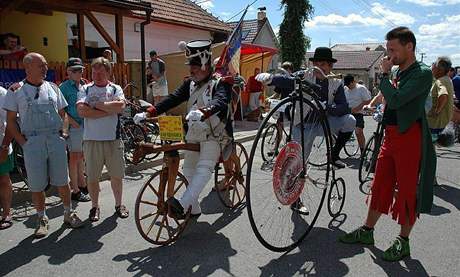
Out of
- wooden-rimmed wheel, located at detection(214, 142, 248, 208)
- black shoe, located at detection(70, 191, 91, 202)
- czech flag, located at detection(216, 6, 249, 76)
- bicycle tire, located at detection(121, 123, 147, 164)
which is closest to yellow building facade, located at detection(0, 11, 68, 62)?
bicycle tire, located at detection(121, 123, 147, 164)

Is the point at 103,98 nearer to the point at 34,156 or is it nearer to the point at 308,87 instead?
the point at 34,156

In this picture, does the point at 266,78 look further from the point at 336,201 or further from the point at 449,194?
the point at 449,194

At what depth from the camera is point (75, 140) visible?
18.2 ft

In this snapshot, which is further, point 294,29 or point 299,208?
point 294,29

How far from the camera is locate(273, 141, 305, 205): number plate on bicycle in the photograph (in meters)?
3.96

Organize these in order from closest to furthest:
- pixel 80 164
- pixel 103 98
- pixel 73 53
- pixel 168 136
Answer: pixel 168 136, pixel 103 98, pixel 80 164, pixel 73 53

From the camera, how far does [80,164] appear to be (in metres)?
A: 5.91

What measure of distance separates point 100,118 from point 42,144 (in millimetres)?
673

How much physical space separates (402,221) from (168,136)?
93.9 inches

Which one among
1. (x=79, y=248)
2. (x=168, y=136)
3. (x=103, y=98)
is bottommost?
(x=79, y=248)

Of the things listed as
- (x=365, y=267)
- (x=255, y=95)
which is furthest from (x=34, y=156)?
(x=255, y=95)

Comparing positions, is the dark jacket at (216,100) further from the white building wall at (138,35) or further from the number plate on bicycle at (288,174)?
the white building wall at (138,35)

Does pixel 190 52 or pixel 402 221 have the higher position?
pixel 190 52

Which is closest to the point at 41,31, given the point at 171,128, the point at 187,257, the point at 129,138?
the point at 129,138
